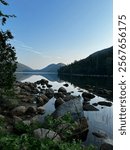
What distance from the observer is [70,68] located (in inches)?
Result: 7377

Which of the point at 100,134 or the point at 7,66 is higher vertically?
the point at 7,66

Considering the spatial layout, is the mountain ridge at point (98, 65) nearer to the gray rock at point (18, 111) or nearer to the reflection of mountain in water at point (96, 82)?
the reflection of mountain in water at point (96, 82)

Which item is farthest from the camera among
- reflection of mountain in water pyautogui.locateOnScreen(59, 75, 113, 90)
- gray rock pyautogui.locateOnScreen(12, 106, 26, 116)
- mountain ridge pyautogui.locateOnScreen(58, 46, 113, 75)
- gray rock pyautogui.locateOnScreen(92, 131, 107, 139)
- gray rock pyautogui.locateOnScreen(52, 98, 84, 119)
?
mountain ridge pyautogui.locateOnScreen(58, 46, 113, 75)

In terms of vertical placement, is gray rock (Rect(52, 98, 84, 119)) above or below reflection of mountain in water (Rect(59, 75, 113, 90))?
above

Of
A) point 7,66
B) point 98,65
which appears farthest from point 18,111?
point 98,65

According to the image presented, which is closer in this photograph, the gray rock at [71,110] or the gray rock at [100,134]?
the gray rock at [100,134]

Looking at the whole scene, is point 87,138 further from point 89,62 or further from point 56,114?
point 89,62

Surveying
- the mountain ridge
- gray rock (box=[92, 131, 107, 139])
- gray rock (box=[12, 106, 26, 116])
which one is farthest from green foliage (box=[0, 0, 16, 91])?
the mountain ridge

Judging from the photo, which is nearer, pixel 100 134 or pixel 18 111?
pixel 100 134

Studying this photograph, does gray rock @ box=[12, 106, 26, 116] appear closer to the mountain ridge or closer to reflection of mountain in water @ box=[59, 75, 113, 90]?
reflection of mountain in water @ box=[59, 75, 113, 90]

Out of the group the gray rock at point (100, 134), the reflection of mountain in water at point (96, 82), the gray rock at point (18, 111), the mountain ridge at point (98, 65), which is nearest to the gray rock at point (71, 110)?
the gray rock at point (100, 134)

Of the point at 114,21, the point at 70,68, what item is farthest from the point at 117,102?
the point at 70,68

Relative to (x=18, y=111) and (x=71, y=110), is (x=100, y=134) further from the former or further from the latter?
(x=18, y=111)

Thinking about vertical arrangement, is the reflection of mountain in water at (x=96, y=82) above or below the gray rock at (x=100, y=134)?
above
